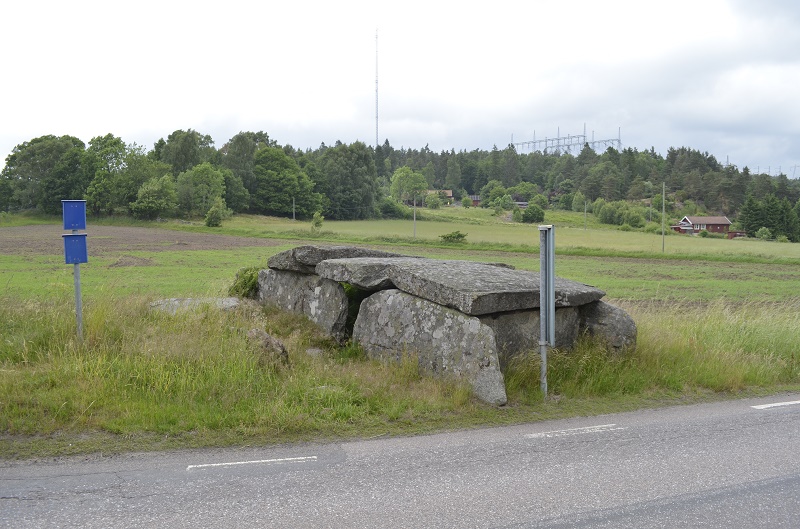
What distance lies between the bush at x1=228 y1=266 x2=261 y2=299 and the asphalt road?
708 centimetres

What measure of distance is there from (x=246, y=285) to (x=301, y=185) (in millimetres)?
95744

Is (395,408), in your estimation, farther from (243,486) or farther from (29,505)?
(29,505)

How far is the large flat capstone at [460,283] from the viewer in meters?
7.79

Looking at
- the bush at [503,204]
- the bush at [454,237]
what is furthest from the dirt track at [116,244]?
the bush at [503,204]

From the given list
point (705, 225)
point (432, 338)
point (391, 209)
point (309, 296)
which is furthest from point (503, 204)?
point (432, 338)

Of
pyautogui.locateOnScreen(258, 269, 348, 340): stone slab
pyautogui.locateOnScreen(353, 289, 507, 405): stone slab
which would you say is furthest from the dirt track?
pyautogui.locateOnScreen(353, 289, 507, 405): stone slab

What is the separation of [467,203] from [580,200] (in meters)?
36.7

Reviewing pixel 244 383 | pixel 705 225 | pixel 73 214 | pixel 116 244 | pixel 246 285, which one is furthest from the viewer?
pixel 705 225

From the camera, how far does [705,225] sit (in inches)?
4323

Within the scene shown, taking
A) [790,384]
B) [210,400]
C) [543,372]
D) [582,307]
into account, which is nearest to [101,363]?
[210,400]

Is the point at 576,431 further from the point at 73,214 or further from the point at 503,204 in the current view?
the point at 503,204

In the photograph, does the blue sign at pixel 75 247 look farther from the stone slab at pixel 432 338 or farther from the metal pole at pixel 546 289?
the metal pole at pixel 546 289

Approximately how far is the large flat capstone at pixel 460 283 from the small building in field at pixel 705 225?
109 meters

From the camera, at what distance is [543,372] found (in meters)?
7.57
